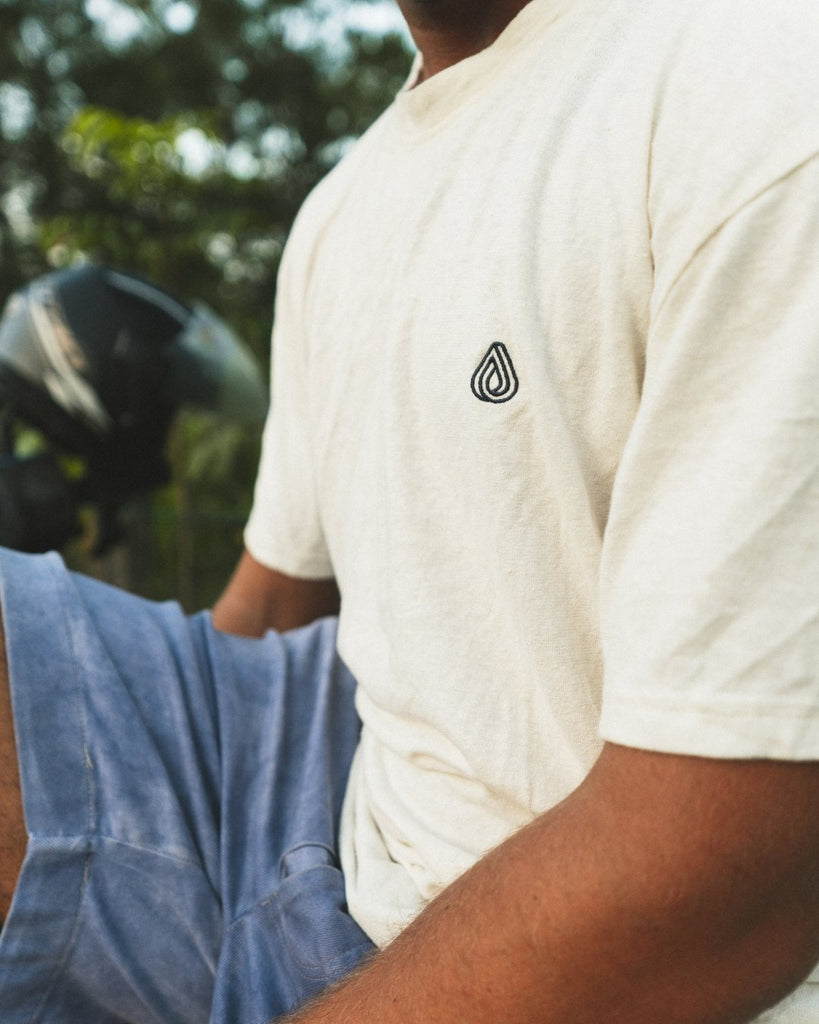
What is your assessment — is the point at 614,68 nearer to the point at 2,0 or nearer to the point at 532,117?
the point at 532,117

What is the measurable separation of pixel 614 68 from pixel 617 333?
238mm

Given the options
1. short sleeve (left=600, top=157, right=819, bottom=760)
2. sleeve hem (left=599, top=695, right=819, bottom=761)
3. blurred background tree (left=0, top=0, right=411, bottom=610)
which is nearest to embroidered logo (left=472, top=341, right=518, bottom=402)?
short sleeve (left=600, top=157, right=819, bottom=760)

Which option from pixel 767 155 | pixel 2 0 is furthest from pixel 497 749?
pixel 2 0

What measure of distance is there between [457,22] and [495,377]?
1.47 feet

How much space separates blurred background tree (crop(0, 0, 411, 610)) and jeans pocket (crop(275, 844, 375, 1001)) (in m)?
4.15

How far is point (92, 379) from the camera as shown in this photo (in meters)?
2.55

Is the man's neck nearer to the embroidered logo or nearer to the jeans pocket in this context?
Result: the embroidered logo

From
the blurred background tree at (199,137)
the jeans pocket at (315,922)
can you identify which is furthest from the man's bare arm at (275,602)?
the blurred background tree at (199,137)

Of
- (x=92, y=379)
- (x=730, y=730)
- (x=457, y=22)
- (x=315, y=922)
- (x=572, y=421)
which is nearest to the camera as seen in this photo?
(x=730, y=730)

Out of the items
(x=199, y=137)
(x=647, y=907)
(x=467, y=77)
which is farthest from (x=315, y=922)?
(x=199, y=137)

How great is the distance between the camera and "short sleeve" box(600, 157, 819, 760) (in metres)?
0.70

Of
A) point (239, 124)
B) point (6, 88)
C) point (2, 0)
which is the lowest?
point (239, 124)

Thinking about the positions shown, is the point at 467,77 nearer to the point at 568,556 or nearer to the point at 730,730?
the point at 568,556

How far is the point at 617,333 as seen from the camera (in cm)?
83
